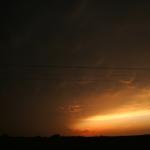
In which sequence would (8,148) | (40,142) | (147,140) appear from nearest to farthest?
(8,148) < (40,142) < (147,140)

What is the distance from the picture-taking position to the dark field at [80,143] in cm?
2890

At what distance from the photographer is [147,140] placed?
33.2 meters

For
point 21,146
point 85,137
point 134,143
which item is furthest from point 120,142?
point 21,146

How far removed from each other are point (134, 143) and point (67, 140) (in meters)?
6.25

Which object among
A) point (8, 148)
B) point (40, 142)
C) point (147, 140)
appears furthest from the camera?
point (147, 140)

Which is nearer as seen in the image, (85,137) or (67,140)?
(67,140)

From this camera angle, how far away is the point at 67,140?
32.0m

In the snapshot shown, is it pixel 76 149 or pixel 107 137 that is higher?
pixel 107 137

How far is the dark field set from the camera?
→ 28.9 meters

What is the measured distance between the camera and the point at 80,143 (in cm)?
3117

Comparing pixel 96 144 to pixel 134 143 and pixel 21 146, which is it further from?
pixel 21 146

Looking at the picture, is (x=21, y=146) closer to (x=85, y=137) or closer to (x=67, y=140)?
(x=67, y=140)

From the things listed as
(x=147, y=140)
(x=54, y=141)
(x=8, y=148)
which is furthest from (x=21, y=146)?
(x=147, y=140)

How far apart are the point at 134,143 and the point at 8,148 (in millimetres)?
→ 11717
